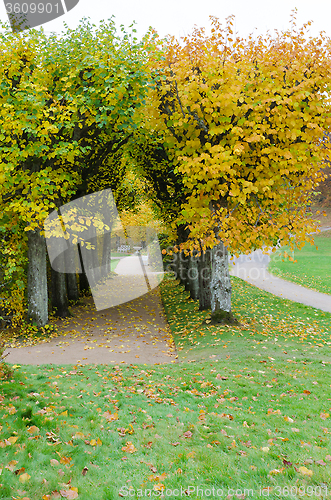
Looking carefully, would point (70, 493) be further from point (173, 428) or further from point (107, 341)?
point (107, 341)

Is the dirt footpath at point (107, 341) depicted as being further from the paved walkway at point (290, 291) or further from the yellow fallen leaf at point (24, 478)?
the yellow fallen leaf at point (24, 478)

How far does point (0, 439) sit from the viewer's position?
4.11 m

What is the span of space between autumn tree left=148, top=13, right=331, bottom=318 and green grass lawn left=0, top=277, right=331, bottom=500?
12.7ft

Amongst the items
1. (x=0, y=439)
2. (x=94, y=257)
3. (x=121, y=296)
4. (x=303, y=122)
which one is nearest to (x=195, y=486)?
(x=0, y=439)

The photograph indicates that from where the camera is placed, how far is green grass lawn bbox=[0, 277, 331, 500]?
11.6 feet

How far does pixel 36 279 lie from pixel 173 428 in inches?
336

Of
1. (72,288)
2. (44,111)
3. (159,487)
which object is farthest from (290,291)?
(159,487)

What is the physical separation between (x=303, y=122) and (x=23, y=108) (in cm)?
809

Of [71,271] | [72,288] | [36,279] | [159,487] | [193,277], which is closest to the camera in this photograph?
[159,487]

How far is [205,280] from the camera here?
46.1 ft

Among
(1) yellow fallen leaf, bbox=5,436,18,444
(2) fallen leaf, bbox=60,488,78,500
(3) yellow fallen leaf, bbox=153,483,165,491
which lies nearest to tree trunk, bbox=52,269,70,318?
(1) yellow fallen leaf, bbox=5,436,18,444

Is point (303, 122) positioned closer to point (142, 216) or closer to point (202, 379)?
point (202, 379)

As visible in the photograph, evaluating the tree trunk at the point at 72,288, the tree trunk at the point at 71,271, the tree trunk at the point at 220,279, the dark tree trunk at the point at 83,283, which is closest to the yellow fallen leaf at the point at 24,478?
the tree trunk at the point at 220,279

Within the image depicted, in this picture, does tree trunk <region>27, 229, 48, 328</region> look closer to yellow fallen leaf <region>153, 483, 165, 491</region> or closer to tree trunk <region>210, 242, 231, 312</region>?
tree trunk <region>210, 242, 231, 312</region>
